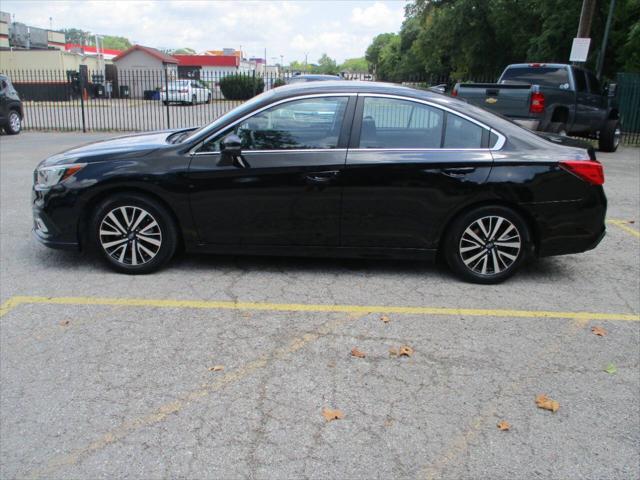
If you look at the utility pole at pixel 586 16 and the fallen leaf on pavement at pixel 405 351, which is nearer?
the fallen leaf on pavement at pixel 405 351

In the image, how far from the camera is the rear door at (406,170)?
5055 mm

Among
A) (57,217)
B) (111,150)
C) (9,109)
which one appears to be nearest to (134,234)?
(57,217)

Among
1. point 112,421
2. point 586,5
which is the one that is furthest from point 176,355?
point 586,5

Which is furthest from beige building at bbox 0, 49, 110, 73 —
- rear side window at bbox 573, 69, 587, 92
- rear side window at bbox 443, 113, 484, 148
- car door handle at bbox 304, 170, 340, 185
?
rear side window at bbox 443, 113, 484, 148

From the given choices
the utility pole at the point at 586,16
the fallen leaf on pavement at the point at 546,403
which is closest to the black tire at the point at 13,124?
the utility pole at the point at 586,16

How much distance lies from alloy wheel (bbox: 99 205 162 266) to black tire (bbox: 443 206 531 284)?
2.61 meters

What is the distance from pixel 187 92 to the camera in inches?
1353

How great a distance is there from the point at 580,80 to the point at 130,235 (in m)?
12.7

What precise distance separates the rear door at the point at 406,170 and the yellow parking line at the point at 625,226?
3.14m

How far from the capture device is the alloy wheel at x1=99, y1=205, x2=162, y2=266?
206 inches

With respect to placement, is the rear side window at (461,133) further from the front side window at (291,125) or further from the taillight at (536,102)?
the taillight at (536,102)

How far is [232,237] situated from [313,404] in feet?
7.34

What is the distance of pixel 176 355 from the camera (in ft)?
12.8

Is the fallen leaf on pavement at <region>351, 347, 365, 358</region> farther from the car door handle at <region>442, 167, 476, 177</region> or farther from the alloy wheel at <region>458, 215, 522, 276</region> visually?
the car door handle at <region>442, 167, 476, 177</region>
